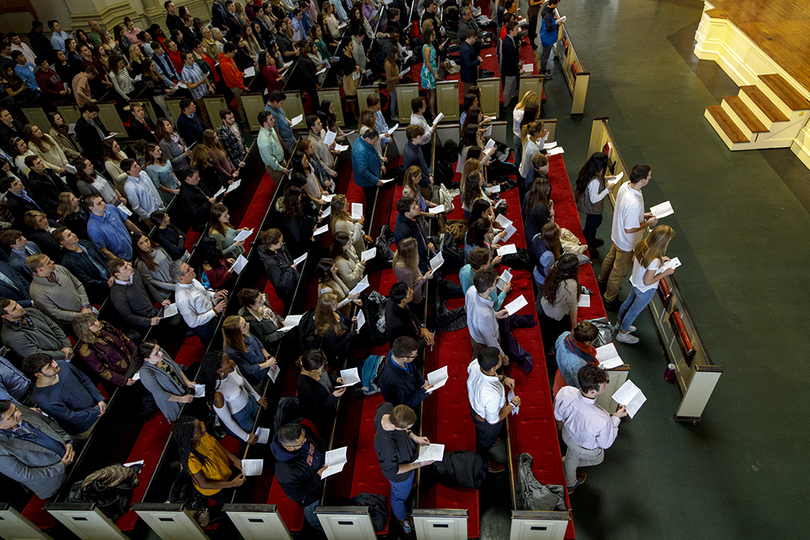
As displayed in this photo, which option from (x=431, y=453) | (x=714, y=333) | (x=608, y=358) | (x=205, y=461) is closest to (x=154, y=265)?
(x=205, y=461)

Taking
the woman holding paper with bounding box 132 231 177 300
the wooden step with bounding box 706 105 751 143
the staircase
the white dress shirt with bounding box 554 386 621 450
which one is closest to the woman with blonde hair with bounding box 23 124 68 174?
the woman holding paper with bounding box 132 231 177 300

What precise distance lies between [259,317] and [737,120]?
9.35 meters

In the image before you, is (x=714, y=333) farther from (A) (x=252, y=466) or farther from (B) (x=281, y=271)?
(A) (x=252, y=466)

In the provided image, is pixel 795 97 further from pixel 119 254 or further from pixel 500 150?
pixel 119 254

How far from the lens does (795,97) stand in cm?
867

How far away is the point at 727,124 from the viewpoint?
30.6 feet

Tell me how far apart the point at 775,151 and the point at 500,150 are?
16.5 ft

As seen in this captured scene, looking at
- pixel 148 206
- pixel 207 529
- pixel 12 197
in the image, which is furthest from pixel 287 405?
pixel 12 197

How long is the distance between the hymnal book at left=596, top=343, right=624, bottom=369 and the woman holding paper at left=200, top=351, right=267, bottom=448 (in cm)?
331

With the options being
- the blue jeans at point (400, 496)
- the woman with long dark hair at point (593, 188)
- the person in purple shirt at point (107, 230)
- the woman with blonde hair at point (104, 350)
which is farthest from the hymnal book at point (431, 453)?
the person in purple shirt at point (107, 230)

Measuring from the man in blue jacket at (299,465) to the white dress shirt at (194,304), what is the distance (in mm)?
1913

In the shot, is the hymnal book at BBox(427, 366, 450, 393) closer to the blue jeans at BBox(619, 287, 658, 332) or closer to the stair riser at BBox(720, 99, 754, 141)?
the blue jeans at BBox(619, 287, 658, 332)

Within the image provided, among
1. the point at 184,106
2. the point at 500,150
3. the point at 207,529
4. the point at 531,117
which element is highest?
the point at 184,106

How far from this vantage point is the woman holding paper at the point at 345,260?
5559 mm
